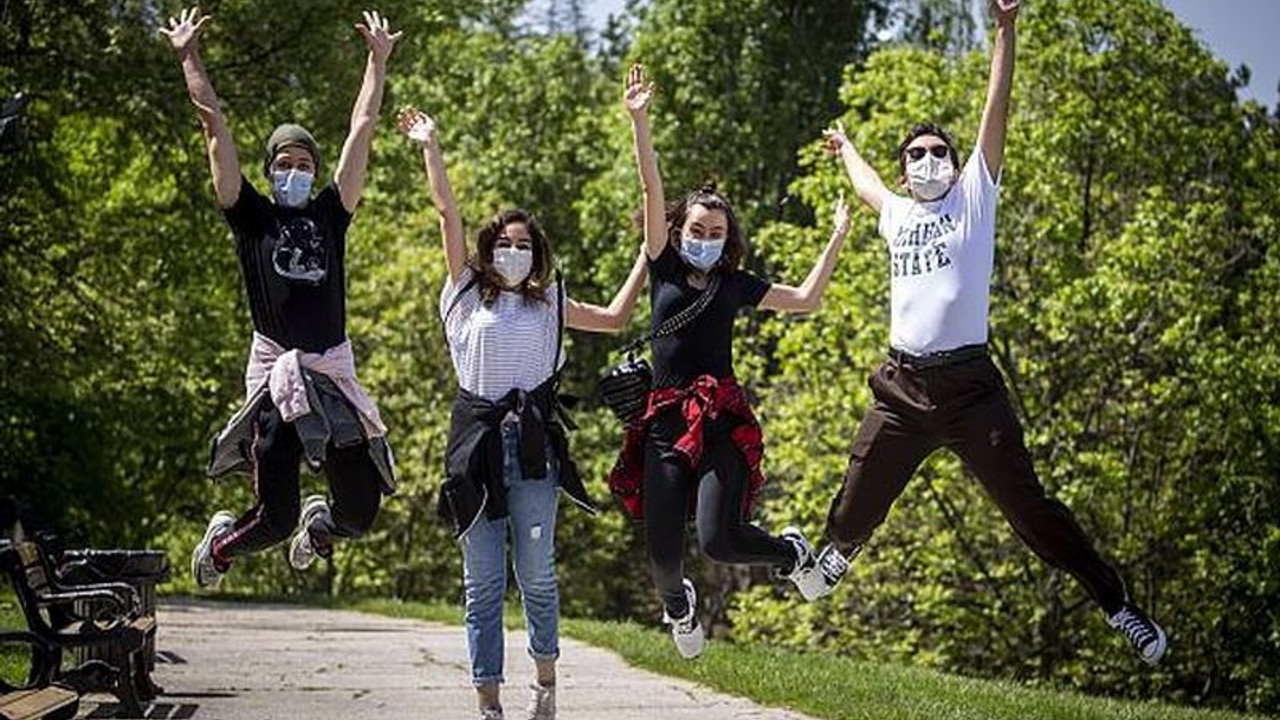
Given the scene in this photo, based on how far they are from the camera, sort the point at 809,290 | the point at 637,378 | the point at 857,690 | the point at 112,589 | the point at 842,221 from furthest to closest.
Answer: the point at 857,690 → the point at 112,589 → the point at 842,221 → the point at 809,290 → the point at 637,378

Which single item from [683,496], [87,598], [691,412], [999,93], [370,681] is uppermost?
[999,93]

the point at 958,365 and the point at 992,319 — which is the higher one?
the point at 958,365

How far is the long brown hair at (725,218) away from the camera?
9.18 meters

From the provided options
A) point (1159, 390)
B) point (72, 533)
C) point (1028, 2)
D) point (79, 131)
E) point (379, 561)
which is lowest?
point (379, 561)

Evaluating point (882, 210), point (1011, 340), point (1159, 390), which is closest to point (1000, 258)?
point (1011, 340)

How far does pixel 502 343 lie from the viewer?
340 inches

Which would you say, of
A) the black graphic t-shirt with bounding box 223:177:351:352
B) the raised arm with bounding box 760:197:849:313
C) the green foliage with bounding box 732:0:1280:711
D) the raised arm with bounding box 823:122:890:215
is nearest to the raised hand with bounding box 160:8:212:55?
the black graphic t-shirt with bounding box 223:177:351:352

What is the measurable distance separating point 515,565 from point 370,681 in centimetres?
442

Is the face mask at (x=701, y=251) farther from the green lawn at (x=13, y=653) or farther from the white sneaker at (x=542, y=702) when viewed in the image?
the green lawn at (x=13, y=653)

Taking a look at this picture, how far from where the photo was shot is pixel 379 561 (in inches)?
1588

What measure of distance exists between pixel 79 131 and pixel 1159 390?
14.2 metres

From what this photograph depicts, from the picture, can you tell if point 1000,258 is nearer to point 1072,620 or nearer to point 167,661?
point 1072,620

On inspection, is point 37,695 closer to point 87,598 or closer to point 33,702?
point 33,702

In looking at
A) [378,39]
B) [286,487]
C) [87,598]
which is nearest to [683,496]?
[286,487]
